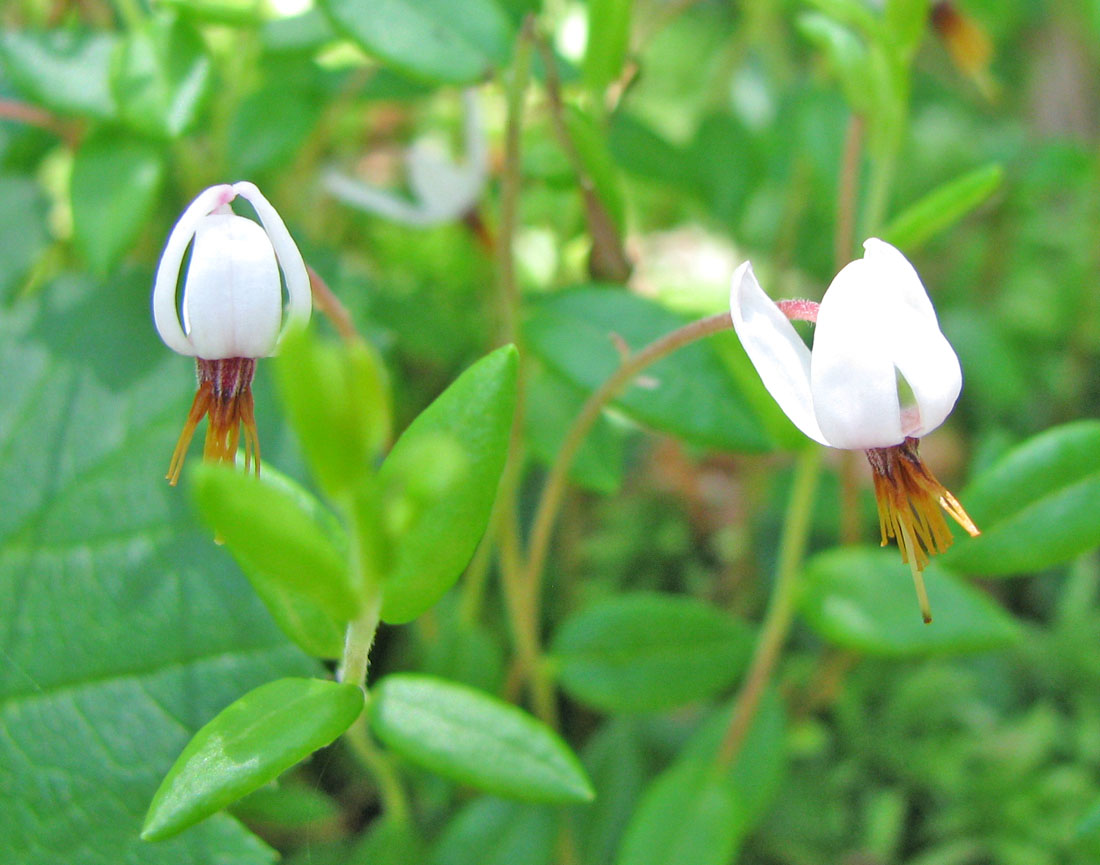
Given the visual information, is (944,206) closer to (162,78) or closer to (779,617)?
(779,617)

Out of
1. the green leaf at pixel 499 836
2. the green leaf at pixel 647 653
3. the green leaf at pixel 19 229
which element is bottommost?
the green leaf at pixel 499 836

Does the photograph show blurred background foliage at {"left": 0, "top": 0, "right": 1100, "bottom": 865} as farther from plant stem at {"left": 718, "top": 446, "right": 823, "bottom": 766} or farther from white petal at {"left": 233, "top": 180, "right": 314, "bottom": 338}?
white petal at {"left": 233, "top": 180, "right": 314, "bottom": 338}

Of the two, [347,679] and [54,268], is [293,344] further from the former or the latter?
[54,268]

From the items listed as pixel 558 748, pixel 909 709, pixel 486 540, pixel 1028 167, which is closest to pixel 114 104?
pixel 486 540

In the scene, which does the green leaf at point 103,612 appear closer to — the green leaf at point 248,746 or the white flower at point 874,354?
the green leaf at point 248,746

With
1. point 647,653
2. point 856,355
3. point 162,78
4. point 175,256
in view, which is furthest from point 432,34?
point 647,653

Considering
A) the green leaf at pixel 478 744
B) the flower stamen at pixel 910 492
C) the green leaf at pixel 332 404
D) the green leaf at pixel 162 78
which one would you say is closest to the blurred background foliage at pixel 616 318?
the green leaf at pixel 162 78
